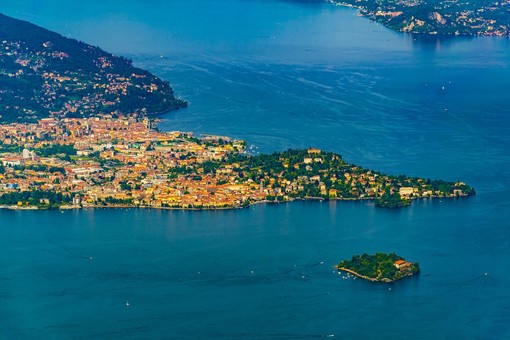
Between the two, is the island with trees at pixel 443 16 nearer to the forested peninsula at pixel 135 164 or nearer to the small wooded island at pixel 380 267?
the forested peninsula at pixel 135 164

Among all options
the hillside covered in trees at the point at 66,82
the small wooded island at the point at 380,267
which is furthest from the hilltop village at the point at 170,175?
the small wooded island at the point at 380,267

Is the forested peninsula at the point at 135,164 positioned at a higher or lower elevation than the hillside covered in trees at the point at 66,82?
lower

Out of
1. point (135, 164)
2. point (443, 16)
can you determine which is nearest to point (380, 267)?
point (135, 164)

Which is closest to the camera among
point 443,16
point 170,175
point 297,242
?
point 297,242

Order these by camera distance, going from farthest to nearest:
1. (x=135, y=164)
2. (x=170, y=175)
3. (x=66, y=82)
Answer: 1. (x=66, y=82)
2. (x=135, y=164)
3. (x=170, y=175)

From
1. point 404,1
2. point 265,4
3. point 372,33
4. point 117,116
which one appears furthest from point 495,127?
point 265,4

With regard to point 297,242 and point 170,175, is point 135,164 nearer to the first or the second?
point 170,175

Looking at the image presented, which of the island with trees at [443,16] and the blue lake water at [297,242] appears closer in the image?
the blue lake water at [297,242]
